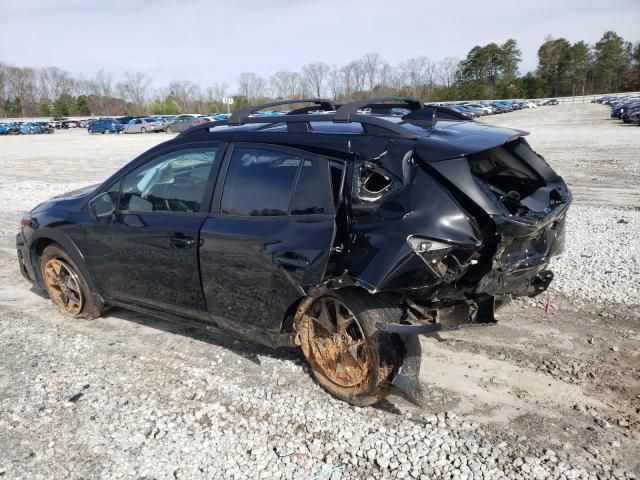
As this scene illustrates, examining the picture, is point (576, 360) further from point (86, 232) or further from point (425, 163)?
point (86, 232)

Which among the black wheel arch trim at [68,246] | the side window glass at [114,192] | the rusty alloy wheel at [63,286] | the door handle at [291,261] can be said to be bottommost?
the rusty alloy wheel at [63,286]

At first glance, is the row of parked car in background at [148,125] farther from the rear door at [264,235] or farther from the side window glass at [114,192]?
the rear door at [264,235]

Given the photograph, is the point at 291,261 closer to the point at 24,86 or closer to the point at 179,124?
the point at 179,124

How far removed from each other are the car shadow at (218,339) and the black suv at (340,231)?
407 mm

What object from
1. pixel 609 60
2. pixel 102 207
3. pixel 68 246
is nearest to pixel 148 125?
pixel 68 246

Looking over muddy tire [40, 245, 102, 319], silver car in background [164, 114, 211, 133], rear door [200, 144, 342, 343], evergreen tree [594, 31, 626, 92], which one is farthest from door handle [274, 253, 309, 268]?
evergreen tree [594, 31, 626, 92]

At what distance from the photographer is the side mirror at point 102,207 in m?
4.41

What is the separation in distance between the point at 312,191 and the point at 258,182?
48 cm

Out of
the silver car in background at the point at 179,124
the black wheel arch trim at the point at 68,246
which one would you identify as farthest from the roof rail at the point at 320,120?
the silver car in background at the point at 179,124

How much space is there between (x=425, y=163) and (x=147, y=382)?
2.52m

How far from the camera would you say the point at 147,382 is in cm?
384

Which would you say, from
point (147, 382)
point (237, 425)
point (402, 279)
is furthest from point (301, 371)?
point (402, 279)

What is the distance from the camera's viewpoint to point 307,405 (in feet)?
11.4

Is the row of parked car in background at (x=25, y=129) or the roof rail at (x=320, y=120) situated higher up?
the roof rail at (x=320, y=120)
